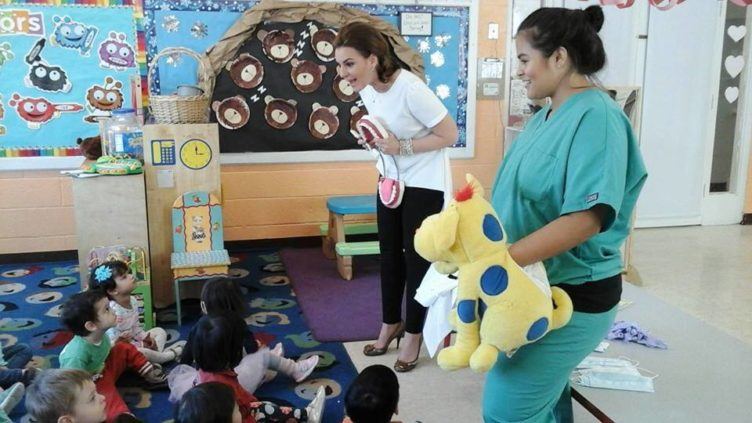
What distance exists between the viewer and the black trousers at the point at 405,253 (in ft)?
8.12

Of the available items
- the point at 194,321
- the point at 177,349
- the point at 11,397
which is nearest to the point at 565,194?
the point at 11,397

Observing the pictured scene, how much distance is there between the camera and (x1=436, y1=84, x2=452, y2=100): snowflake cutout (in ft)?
14.9

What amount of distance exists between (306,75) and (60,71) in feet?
4.84

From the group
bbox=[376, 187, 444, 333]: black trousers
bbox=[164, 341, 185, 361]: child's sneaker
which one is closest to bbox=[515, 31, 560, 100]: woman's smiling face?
bbox=[376, 187, 444, 333]: black trousers

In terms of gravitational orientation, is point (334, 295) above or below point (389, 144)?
below

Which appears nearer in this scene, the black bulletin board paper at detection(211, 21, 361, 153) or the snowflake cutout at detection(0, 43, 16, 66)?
the snowflake cutout at detection(0, 43, 16, 66)

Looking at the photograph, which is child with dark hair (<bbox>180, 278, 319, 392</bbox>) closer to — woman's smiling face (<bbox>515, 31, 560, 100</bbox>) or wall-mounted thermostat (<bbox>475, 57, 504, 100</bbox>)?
woman's smiling face (<bbox>515, 31, 560, 100</bbox>)

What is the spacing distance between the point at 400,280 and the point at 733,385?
123cm

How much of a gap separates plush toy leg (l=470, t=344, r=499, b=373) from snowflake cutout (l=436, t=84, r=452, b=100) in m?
3.46

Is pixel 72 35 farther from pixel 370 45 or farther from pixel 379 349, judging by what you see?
pixel 379 349

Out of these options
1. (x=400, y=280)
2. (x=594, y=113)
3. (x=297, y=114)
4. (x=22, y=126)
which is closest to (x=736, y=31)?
(x=297, y=114)

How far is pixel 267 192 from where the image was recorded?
4.41m

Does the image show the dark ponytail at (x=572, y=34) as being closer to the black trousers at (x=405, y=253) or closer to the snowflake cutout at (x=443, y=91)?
the black trousers at (x=405, y=253)

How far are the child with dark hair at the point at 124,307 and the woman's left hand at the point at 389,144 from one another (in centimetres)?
118
